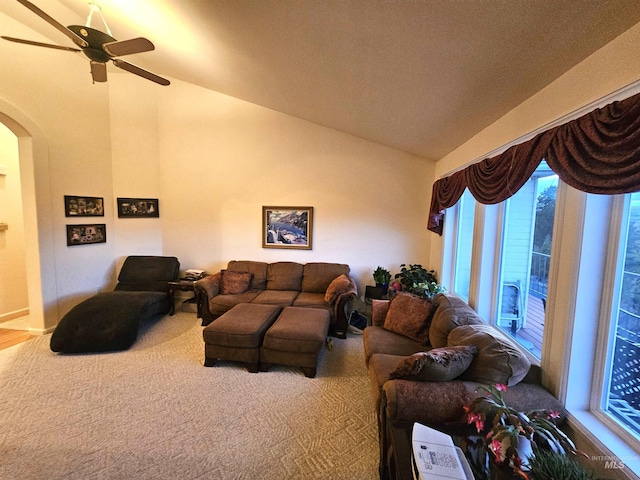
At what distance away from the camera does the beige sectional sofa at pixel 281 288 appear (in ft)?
12.1

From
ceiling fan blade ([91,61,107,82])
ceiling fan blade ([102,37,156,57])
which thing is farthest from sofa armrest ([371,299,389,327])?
ceiling fan blade ([91,61,107,82])

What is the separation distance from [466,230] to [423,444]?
291cm

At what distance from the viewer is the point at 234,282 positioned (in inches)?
164

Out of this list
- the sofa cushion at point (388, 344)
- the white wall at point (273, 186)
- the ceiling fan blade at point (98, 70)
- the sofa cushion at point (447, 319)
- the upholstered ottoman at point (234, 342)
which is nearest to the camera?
the sofa cushion at point (447, 319)

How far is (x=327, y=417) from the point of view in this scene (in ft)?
7.04

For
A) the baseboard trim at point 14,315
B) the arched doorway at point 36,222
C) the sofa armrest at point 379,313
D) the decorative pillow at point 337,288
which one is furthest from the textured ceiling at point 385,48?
the baseboard trim at point 14,315

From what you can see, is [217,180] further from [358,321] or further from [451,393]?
[451,393]

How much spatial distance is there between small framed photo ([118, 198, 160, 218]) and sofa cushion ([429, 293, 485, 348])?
482 cm

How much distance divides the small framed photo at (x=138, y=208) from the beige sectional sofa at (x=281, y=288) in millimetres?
1746

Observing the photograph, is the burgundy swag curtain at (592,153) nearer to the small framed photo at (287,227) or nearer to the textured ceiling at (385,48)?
the textured ceiling at (385,48)

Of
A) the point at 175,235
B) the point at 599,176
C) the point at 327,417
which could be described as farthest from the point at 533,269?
the point at 175,235

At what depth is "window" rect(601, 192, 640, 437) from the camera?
4.42 ft

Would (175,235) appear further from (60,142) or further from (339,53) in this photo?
(339,53)

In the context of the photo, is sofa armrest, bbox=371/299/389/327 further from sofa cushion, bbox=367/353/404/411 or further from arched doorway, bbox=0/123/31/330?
arched doorway, bbox=0/123/31/330
